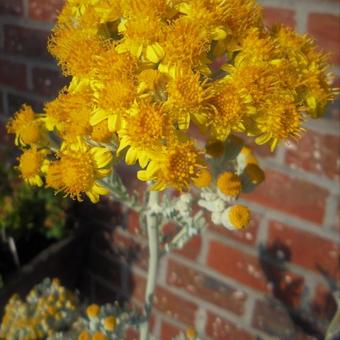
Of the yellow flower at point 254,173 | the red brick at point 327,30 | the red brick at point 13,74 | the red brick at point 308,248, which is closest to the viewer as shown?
the yellow flower at point 254,173

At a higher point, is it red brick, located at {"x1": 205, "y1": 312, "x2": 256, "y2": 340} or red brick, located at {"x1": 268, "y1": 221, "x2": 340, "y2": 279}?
red brick, located at {"x1": 268, "y1": 221, "x2": 340, "y2": 279}

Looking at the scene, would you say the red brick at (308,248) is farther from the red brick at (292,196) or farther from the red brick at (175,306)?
the red brick at (175,306)

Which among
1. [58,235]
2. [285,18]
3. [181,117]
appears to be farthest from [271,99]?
[58,235]

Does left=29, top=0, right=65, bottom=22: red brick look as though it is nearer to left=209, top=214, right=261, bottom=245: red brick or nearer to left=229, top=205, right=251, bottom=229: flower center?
left=209, top=214, right=261, bottom=245: red brick

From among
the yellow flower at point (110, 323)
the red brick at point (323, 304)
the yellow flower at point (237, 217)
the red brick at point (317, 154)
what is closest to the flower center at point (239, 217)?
the yellow flower at point (237, 217)

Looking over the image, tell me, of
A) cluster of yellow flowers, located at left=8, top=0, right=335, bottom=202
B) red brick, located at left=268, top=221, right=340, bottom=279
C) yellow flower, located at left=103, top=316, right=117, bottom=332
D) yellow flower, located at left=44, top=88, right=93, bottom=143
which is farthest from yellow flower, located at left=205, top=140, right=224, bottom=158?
red brick, located at left=268, top=221, right=340, bottom=279

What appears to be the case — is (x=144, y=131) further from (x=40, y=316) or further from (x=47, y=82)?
(x=47, y=82)

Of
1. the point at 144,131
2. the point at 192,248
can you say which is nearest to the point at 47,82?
the point at 192,248
